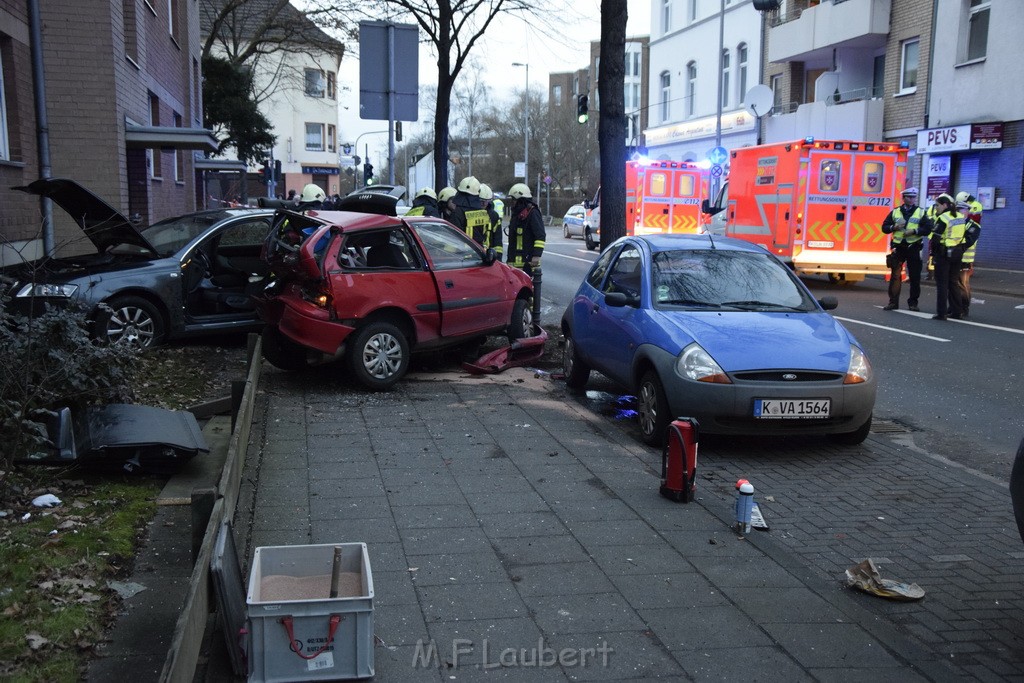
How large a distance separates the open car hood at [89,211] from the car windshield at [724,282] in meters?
4.68

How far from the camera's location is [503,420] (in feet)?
26.6

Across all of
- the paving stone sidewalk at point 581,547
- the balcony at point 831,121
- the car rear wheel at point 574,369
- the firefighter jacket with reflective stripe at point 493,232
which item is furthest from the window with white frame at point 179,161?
the balcony at point 831,121

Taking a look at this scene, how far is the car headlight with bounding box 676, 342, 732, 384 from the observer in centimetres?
700

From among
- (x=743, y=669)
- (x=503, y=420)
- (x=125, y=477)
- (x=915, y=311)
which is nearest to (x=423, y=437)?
(x=503, y=420)

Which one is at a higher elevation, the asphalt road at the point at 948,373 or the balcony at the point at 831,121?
the balcony at the point at 831,121

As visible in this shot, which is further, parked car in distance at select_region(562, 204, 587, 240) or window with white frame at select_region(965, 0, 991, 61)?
parked car in distance at select_region(562, 204, 587, 240)

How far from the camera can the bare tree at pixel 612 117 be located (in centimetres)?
1206

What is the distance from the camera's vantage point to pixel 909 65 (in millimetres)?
28219

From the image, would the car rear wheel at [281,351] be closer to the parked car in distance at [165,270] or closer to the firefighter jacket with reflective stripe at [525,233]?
the parked car in distance at [165,270]

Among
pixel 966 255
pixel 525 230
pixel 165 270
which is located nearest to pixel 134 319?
pixel 165 270

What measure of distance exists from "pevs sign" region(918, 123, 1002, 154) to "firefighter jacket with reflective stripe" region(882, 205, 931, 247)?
29.3ft

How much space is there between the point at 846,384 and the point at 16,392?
5543 mm

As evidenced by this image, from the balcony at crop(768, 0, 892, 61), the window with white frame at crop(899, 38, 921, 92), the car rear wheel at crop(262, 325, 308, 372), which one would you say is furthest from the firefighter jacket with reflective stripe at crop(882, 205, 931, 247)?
the balcony at crop(768, 0, 892, 61)

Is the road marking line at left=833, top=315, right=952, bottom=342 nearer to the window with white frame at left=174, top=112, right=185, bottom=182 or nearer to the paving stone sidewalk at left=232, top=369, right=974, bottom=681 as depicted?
the paving stone sidewalk at left=232, top=369, right=974, bottom=681
